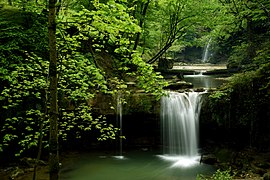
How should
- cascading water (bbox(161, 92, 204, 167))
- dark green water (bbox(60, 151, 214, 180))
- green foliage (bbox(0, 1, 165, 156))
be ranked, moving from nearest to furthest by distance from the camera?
green foliage (bbox(0, 1, 165, 156)) < dark green water (bbox(60, 151, 214, 180)) < cascading water (bbox(161, 92, 204, 167))

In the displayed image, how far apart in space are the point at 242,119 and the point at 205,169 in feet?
9.20

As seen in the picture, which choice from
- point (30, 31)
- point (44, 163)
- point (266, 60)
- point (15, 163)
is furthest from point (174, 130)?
point (30, 31)

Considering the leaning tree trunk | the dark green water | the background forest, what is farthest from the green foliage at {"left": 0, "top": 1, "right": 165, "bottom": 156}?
the dark green water

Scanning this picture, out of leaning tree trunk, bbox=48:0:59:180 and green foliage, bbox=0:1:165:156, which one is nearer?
leaning tree trunk, bbox=48:0:59:180

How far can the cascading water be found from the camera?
A: 39.8 ft

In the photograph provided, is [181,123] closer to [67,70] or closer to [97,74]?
[67,70]

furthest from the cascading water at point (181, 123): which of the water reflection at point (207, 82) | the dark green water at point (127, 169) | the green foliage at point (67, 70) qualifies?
the water reflection at point (207, 82)

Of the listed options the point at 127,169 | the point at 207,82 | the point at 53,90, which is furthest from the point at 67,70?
the point at 207,82

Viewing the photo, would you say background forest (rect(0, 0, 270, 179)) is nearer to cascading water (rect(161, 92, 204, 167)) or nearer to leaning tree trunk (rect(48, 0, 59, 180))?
cascading water (rect(161, 92, 204, 167))

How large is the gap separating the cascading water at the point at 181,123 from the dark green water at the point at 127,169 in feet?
4.21

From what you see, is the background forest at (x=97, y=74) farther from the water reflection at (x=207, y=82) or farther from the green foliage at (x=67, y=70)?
A: the water reflection at (x=207, y=82)

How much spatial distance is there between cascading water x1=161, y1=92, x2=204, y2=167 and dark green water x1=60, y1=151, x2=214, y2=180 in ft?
4.21

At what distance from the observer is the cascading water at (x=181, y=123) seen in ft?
39.8

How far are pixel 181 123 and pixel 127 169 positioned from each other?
3.59 meters
